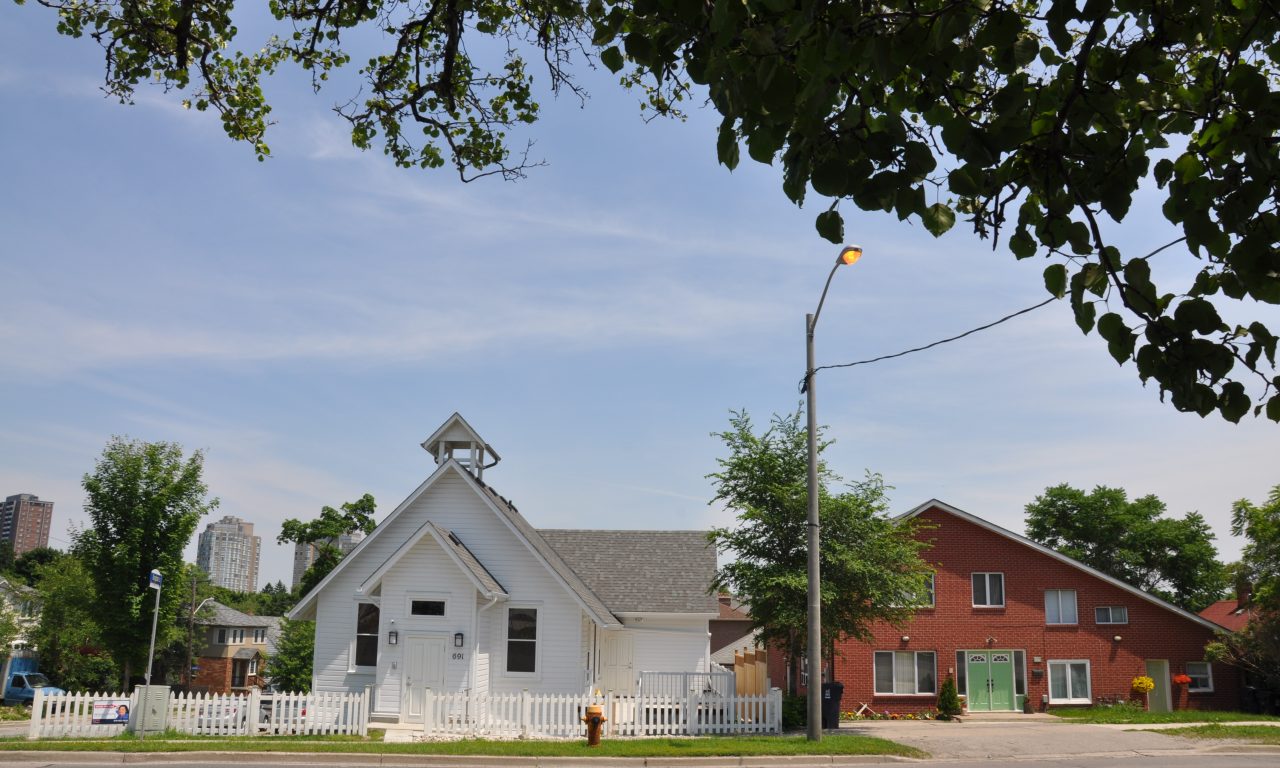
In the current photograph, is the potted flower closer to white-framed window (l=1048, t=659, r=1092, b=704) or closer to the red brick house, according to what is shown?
the red brick house

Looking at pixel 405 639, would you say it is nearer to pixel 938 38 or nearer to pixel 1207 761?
pixel 1207 761

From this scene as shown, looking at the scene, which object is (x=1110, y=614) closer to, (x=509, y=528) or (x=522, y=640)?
(x=522, y=640)

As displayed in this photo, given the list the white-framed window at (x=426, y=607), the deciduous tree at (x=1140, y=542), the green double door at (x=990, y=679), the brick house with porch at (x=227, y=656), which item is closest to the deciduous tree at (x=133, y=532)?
the white-framed window at (x=426, y=607)

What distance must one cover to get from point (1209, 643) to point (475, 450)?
27181 mm

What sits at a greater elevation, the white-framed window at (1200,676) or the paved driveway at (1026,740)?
the white-framed window at (1200,676)

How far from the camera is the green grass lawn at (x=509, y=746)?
61.4 feet

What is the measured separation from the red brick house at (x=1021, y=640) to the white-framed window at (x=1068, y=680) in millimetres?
36

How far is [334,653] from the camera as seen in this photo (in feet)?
86.8

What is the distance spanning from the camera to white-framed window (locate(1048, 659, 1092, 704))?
118 feet

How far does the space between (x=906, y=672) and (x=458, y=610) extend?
18.5 meters

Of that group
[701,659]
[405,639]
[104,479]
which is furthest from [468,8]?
[104,479]

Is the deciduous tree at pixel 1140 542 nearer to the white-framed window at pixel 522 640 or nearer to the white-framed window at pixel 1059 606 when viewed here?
the white-framed window at pixel 1059 606

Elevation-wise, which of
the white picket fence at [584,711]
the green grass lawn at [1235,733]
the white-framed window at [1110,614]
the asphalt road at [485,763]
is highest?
the white-framed window at [1110,614]

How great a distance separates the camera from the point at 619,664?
3297 cm
